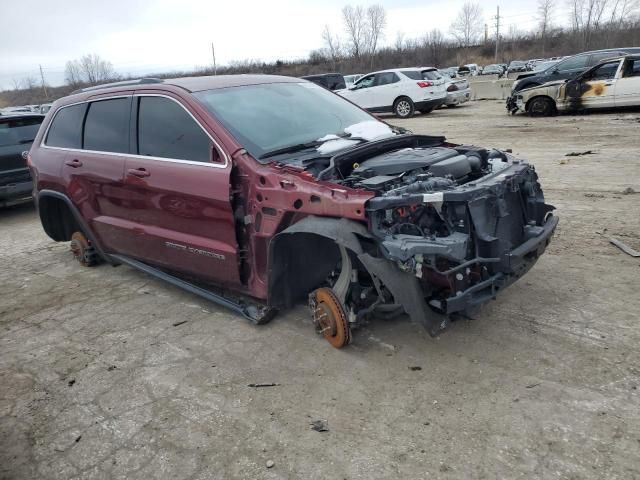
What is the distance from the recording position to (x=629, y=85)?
1341 cm

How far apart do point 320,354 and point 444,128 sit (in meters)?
12.0

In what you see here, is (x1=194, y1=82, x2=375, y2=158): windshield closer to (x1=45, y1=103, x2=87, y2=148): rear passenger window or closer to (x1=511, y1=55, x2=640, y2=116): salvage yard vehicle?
(x1=45, y1=103, x2=87, y2=148): rear passenger window

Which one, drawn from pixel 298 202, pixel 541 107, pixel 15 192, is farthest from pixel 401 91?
pixel 298 202

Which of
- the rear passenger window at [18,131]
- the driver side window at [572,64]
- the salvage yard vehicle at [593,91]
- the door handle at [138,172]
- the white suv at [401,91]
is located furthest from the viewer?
the white suv at [401,91]

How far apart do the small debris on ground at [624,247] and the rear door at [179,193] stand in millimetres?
3517

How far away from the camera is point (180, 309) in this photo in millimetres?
4488

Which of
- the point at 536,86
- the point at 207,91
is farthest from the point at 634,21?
the point at 207,91

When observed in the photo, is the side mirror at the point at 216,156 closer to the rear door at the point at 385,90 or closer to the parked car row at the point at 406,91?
the parked car row at the point at 406,91

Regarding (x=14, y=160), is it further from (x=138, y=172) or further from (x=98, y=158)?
(x=138, y=172)

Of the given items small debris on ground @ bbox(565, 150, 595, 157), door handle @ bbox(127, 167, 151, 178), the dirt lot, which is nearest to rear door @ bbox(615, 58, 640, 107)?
small debris on ground @ bbox(565, 150, 595, 157)

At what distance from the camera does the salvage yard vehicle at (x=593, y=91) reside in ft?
43.8

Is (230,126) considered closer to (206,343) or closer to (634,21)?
(206,343)

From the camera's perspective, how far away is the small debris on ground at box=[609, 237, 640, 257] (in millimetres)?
4746

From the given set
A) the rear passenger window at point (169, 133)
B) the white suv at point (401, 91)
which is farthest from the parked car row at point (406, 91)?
the rear passenger window at point (169, 133)
